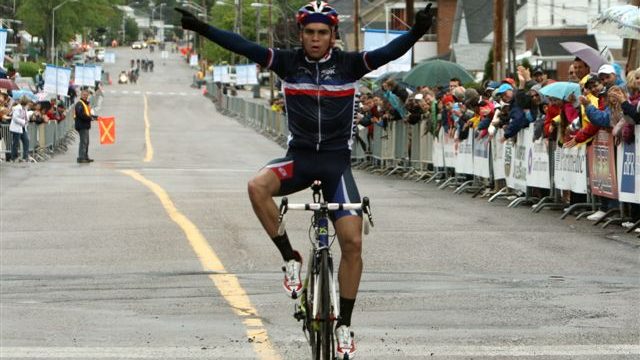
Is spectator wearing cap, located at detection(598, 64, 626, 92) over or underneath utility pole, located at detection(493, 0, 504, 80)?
underneath

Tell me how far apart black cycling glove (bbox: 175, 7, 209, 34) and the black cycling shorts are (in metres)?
0.86

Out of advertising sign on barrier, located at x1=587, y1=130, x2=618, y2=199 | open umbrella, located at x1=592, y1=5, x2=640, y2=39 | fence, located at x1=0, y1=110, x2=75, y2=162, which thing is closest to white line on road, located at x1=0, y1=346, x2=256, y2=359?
advertising sign on barrier, located at x1=587, y1=130, x2=618, y2=199

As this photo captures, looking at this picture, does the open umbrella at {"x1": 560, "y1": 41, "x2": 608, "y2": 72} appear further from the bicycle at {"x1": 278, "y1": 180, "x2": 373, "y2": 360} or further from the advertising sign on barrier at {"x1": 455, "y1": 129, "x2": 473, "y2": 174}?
the bicycle at {"x1": 278, "y1": 180, "x2": 373, "y2": 360}

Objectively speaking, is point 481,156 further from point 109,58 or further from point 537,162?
point 109,58

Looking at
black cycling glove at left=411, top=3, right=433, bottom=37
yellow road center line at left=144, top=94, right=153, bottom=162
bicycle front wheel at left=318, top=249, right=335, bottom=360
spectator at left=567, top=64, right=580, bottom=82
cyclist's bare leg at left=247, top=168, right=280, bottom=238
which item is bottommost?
yellow road center line at left=144, top=94, right=153, bottom=162

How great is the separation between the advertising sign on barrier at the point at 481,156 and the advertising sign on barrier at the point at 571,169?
3960mm

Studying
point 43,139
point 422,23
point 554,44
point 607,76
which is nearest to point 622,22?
point 607,76

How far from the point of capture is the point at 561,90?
18.8 metres

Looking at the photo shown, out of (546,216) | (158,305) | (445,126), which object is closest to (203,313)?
(158,305)

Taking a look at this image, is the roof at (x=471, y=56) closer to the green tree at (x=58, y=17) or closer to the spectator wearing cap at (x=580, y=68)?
the green tree at (x=58, y=17)

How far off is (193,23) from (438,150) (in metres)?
19.6

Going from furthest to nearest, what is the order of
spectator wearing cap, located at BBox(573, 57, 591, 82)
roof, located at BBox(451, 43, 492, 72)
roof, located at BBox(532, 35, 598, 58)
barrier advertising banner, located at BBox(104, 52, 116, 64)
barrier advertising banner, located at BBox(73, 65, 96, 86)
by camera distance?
barrier advertising banner, located at BBox(104, 52, 116, 64), roof, located at BBox(451, 43, 492, 72), barrier advertising banner, located at BBox(73, 65, 96, 86), roof, located at BBox(532, 35, 598, 58), spectator wearing cap, located at BBox(573, 57, 591, 82)

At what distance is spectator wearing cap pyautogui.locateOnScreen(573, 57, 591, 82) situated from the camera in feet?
62.3

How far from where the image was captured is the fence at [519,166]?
17.3 m
